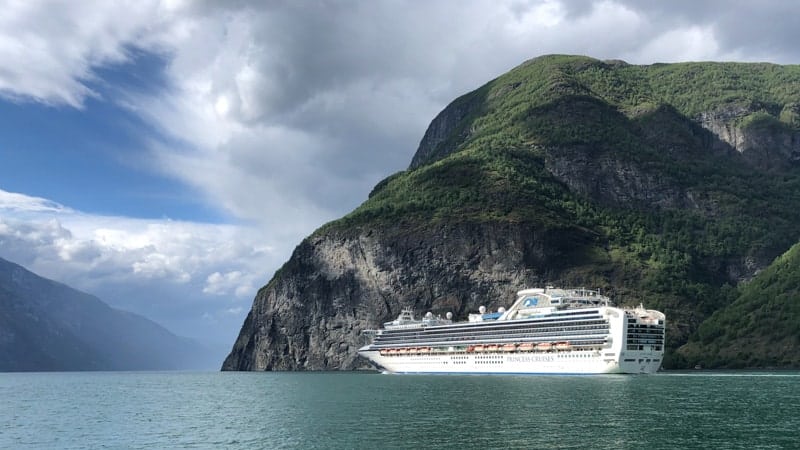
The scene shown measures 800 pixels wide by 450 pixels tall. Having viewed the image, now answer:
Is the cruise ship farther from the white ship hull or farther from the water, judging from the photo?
the water

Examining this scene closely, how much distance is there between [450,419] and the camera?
78000mm

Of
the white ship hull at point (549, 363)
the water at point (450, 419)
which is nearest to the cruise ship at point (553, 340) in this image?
the white ship hull at point (549, 363)

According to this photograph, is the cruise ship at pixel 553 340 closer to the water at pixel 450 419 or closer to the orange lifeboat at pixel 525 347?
the orange lifeboat at pixel 525 347

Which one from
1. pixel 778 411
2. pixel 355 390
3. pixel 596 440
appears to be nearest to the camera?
pixel 596 440

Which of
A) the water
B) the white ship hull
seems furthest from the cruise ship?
the water

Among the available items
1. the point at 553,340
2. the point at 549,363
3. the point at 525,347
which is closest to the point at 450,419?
the point at 553,340

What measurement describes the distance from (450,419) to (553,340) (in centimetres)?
9093

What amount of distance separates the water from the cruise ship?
2975 cm

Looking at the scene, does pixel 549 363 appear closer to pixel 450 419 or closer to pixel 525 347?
pixel 525 347

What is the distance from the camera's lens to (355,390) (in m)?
130

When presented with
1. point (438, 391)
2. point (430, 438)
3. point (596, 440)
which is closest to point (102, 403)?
point (438, 391)

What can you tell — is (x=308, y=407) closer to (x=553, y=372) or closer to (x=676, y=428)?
(x=676, y=428)

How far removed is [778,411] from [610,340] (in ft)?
243

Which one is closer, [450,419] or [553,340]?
[450,419]
